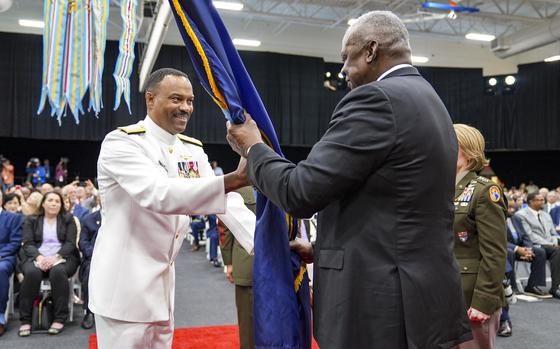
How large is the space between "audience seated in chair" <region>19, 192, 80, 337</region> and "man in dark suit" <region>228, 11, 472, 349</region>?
413 cm

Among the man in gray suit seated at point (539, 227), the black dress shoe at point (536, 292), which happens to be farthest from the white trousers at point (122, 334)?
the man in gray suit seated at point (539, 227)

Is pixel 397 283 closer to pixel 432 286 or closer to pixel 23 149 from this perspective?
pixel 432 286

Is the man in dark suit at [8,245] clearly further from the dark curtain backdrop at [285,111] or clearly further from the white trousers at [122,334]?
the dark curtain backdrop at [285,111]

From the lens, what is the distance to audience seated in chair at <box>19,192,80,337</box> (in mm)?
4742

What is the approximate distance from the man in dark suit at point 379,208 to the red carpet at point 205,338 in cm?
285

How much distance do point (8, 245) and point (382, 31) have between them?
15.8 ft

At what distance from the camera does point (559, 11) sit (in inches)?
551

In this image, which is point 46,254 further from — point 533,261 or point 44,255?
point 533,261

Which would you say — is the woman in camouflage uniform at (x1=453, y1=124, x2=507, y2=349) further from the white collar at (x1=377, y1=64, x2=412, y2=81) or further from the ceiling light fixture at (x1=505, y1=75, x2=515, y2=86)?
the ceiling light fixture at (x1=505, y1=75, x2=515, y2=86)

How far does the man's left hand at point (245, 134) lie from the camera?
1394 mm

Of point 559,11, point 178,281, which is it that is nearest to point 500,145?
point 559,11

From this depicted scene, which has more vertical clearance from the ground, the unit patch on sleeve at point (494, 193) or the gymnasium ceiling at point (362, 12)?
the gymnasium ceiling at point (362, 12)

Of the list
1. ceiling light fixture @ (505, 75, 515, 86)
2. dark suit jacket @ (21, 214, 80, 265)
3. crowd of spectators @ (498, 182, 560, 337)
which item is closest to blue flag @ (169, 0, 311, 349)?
dark suit jacket @ (21, 214, 80, 265)

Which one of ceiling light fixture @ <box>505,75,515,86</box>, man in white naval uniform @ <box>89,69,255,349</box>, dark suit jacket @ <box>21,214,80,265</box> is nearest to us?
man in white naval uniform @ <box>89,69,255,349</box>
